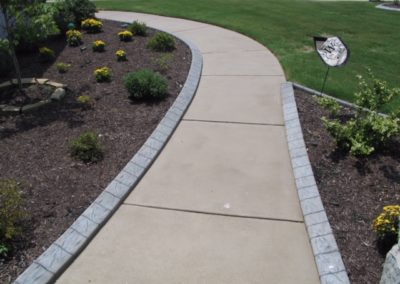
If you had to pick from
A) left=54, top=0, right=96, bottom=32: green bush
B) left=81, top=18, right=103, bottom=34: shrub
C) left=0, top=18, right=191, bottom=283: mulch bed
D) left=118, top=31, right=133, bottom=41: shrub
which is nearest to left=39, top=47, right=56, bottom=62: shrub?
left=0, top=18, right=191, bottom=283: mulch bed

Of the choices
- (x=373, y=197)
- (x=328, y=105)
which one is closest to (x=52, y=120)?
(x=328, y=105)

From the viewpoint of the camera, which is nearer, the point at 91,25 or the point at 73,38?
the point at 73,38

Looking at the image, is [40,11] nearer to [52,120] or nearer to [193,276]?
[52,120]

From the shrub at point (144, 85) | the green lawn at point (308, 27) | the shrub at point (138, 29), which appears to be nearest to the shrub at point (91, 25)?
the shrub at point (138, 29)

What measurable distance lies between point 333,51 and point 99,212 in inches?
183

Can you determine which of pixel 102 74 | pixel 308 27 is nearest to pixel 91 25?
pixel 102 74

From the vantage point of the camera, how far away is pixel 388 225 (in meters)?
4.00

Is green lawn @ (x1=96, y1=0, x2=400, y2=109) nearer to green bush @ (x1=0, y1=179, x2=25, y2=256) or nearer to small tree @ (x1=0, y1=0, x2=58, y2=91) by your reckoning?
small tree @ (x1=0, y1=0, x2=58, y2=91)

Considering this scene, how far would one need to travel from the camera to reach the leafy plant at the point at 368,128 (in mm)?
5332

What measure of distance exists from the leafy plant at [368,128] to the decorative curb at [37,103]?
15.0ft

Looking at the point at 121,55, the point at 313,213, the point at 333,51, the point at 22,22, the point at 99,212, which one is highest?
the point at 333,51

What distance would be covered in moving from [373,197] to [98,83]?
5427 millimetres

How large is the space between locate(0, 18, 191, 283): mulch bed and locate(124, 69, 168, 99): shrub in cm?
16

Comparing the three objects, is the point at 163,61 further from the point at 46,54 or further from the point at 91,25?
the point at 91,25
